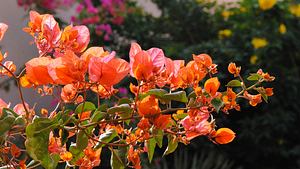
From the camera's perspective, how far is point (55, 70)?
0.62 m

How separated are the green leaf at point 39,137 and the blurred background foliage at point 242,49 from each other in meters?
2.31

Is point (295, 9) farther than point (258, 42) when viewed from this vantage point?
Yes

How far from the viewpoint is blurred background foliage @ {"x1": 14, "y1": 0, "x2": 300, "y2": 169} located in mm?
3170

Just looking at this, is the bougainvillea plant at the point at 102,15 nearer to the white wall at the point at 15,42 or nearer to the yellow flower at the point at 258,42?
the white wall at the point at 15,42

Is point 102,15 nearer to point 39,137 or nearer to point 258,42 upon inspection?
point 258,42

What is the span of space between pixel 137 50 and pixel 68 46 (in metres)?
0.08

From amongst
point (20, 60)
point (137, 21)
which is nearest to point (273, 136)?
point (137, 21)

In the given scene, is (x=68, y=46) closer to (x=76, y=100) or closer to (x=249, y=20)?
(x=76, y=100)

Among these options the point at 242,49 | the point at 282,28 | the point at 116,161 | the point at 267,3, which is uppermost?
the point at 116,161

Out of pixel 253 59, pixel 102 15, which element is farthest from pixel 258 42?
pixel 102 15

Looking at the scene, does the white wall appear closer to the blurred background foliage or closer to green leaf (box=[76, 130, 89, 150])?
the blurred background foliage

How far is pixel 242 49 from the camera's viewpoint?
11.0 feet

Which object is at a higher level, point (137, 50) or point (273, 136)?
point (137, 50)

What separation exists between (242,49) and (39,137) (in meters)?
2.82
